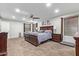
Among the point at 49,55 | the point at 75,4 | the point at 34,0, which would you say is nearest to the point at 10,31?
the point at 34,0

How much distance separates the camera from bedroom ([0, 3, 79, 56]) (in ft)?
7.01

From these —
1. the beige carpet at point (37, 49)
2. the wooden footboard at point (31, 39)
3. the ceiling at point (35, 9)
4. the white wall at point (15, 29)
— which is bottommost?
the beige carpet at point (37, 49)

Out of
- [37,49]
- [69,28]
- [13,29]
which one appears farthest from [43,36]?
[13,29]

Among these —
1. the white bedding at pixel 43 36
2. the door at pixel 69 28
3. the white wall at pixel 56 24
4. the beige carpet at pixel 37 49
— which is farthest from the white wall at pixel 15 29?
the door at pixel 69 28

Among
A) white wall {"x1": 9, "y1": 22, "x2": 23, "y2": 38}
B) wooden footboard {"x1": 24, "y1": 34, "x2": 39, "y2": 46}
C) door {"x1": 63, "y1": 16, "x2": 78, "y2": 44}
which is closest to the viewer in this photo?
door {"x1": 63, "y1": 16, "x2": 78, "y2": 44}

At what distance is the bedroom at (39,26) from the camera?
2136 millimetres

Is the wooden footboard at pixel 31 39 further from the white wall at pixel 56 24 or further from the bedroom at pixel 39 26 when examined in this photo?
the white wall at pixel 56 24

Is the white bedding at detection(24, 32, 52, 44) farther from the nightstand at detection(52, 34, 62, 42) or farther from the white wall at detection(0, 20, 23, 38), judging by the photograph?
the white wall at detection(0, 20, 23, 38)

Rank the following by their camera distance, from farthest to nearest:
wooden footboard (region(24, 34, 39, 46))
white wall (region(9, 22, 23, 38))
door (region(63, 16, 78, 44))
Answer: wooden footboard (region(24, 34, 39, 46)) < white wall (region(9, 22, 23, 38)) < door (region(63, 16, 78, 44))

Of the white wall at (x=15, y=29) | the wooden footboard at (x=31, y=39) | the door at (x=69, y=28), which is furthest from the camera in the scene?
the wooden footboard at (x=31, y=39)

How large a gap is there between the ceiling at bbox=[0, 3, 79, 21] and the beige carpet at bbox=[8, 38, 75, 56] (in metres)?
0.62

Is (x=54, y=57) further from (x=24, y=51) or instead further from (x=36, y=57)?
(x=24, y=51)

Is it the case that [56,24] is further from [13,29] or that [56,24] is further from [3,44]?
[3,44]

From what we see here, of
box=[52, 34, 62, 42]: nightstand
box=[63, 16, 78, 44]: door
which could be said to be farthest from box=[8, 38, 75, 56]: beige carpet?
box=[63, 16, 78, 44]: door
